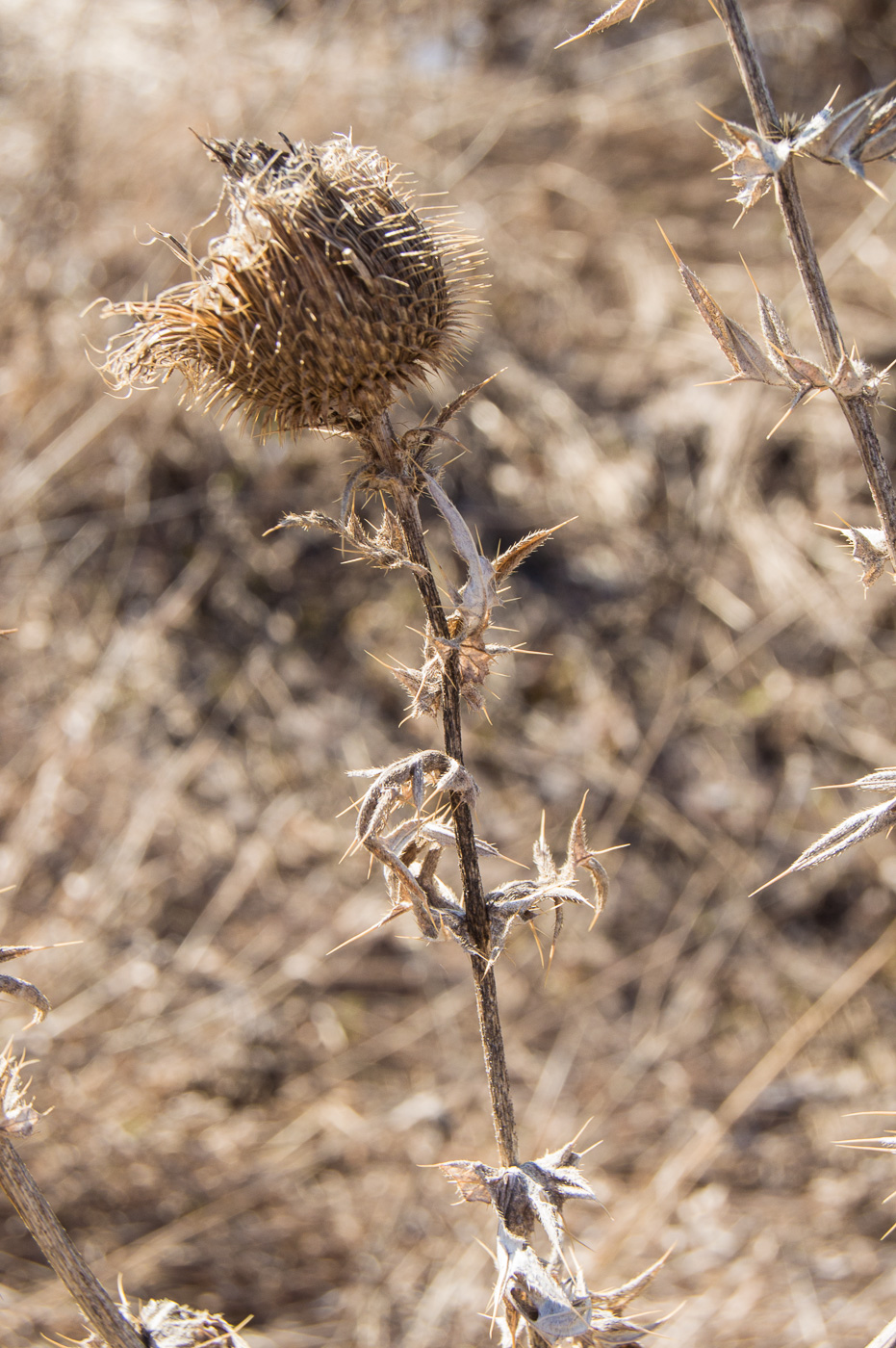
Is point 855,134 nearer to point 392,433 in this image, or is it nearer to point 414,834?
point 392,433

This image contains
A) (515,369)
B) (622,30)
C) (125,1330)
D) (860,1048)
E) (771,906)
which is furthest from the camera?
(622,30)

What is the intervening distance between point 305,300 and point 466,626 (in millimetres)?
503

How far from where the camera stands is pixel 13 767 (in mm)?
4574

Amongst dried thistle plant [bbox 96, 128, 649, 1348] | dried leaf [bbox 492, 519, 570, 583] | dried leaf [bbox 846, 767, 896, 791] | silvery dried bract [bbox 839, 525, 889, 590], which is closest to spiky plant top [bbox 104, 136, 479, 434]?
dried thistle plant [bbox 96, 128, 649, 1348]

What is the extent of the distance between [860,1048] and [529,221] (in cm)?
499

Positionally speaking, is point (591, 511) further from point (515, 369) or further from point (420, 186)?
point (420, 186)

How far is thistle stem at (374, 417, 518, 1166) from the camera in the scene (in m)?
1.31

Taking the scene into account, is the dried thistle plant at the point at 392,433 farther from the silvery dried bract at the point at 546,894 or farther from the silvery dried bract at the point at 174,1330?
the silvery dried bract at the point at 174,1330

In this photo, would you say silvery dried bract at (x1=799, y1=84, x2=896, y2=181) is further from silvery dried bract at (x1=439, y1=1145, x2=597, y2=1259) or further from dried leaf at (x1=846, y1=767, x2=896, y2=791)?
silvery dried bract at (x1=439, y1=1145, x2=597, y2=1259)

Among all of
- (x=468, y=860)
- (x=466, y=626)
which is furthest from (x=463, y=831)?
(x=466, y=626)

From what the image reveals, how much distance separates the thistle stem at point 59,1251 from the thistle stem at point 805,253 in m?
1.38

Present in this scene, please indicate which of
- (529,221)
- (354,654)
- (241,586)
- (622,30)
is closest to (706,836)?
(354,654)

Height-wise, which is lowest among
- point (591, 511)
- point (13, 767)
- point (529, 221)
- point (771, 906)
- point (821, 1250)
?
point (821, 1250)

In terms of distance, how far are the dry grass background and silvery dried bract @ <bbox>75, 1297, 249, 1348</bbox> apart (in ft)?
7.19
